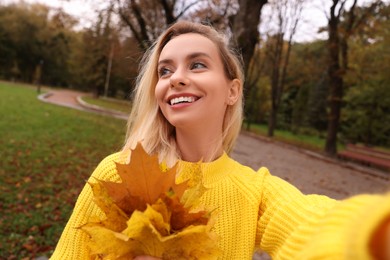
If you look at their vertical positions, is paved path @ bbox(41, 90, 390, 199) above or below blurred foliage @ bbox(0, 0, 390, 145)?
below

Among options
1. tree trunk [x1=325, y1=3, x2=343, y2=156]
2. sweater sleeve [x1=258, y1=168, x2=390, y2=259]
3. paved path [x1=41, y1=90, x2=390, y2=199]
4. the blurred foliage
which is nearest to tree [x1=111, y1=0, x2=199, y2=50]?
the blurred foliage

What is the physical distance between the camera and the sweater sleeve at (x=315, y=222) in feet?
1.82

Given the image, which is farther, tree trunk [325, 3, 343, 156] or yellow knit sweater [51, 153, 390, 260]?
tree trunk [325, 3, 343, 156]

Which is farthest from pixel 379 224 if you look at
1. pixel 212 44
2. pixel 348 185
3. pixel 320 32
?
pixel 320 32

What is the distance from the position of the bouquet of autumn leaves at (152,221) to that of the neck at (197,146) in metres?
0.70

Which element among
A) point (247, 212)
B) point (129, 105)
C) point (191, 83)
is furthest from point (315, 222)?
point (129, 105)

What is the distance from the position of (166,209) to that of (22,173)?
689cm

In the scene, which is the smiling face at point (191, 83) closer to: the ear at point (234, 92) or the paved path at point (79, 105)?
the ear at point (234, 92)

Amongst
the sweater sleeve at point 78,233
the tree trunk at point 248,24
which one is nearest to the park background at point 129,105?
the tree trunk at point 248,24

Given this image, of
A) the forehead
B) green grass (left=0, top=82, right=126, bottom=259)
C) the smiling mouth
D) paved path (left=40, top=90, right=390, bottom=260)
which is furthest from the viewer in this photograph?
paved path (left=40, top=90, right=390, bottom=260)

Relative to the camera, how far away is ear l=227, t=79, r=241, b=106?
6.02ft

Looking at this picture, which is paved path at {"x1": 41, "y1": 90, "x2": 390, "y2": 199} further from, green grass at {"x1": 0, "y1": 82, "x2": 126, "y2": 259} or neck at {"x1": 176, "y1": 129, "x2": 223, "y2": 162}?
neck at {"x1": 176, "y1": 129, "x2": 223, "y2": 162}

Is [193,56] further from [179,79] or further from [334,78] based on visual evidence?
[334,78]

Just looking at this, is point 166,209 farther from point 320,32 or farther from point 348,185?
point 320,32
